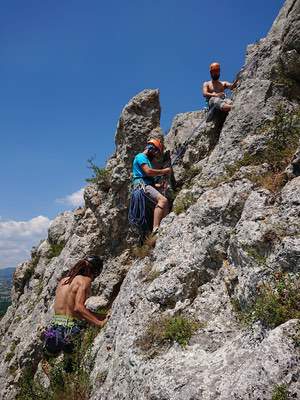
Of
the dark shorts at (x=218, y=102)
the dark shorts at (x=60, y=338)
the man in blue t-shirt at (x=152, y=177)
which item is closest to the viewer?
the dark shorts at (x=60, y=338)

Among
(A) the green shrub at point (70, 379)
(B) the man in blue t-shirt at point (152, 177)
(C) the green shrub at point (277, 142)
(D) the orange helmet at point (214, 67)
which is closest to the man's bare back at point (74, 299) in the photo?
(A) the green shrub at point (70, 379)

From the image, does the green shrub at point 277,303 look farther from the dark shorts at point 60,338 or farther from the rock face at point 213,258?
the dark shorts at point 60,338

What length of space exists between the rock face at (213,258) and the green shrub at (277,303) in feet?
0.07

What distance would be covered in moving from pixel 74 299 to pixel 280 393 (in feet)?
24.0

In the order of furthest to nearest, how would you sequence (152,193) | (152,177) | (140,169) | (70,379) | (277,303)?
(152,177) → (140,169) → (152,193) → (70,379) → (277,303)

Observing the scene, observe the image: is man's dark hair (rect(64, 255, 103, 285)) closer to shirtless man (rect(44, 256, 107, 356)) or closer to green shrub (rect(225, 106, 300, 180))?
shirtless man (rect(44, 256, 107, 356))

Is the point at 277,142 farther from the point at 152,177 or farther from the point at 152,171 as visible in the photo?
the point at 152,177

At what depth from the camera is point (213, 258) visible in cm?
948

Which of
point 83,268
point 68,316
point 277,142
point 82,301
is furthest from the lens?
point 83,268

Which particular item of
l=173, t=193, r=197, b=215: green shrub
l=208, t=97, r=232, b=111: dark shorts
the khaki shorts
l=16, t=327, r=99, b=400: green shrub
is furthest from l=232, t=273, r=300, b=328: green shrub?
l=208, t=97, r=232, b=111: dark shorts

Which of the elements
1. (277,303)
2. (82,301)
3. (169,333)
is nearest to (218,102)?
(82,301)

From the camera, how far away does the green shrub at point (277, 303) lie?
6.49 meters

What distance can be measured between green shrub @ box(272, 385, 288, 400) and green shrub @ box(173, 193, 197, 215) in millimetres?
6417

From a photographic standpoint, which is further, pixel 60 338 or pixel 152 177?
pixel 152 177
